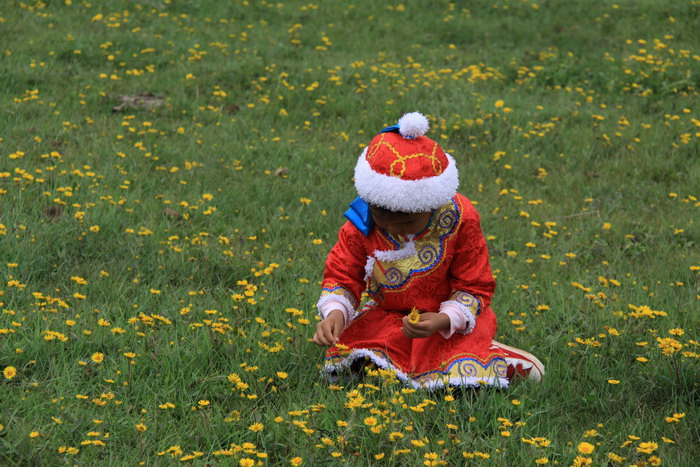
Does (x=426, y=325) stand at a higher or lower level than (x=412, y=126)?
lower

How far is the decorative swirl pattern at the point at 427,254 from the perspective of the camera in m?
3.27

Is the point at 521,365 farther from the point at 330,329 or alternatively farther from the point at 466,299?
the point at 330,329

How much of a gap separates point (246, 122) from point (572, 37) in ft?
17.2

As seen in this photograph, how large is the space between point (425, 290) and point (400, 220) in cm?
39

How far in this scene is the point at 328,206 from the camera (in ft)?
17.9

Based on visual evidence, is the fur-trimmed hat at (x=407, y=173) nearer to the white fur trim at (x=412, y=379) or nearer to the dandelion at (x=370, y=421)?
the white fur trim at (x=412, y=379)

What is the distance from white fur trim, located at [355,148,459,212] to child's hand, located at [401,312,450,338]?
432mm

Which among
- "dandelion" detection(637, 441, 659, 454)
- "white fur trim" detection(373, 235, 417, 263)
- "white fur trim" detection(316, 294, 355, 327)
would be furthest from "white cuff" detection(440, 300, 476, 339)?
"dandelion" detection(637, 441, 659, 454)

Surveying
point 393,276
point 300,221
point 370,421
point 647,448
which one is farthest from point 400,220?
point 300,221

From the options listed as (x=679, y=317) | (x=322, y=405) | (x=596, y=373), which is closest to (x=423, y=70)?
(x=679, y=317)

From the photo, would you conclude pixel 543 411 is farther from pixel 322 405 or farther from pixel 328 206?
pixel 328 206

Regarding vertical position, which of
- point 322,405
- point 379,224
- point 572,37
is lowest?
point 572,37

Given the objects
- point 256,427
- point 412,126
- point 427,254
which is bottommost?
point 256,427

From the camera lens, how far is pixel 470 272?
3.25 m
